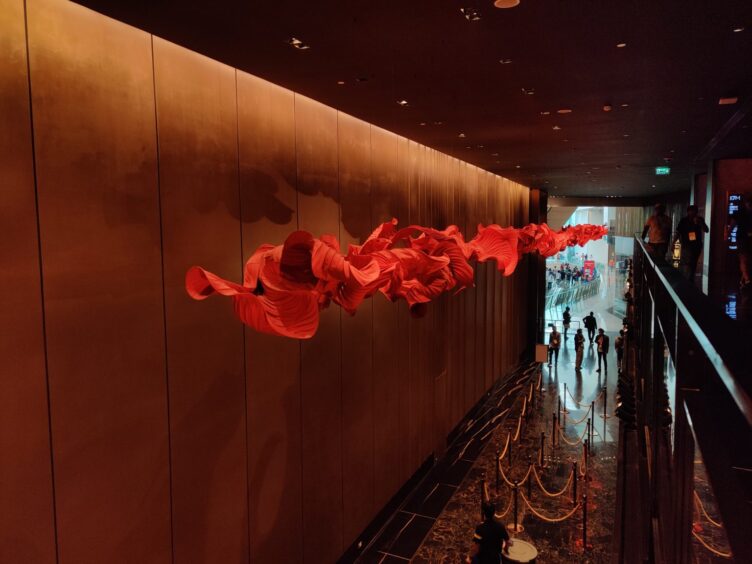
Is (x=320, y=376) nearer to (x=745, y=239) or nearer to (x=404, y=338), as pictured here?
(x=404, y=338)

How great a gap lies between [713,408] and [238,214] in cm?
432

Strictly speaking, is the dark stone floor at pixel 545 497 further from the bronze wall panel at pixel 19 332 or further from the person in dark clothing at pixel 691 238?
the bronze wall panel at pixel 19 332

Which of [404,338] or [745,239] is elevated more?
[745,239]

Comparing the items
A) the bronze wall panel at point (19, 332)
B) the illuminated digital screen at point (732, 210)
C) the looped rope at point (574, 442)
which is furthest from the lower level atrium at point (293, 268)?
the looped rope at point (574, 442)

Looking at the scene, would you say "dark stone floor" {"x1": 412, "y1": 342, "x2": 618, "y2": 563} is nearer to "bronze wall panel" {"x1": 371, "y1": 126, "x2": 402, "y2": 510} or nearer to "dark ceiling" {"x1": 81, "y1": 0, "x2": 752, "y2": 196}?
"bronze wall panel" {"x1": 371, "y1": 126, "x2": 402, "y2": 510}

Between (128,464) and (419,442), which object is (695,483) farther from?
(419,442)

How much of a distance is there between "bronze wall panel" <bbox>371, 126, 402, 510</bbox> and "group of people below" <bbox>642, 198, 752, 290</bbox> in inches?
137

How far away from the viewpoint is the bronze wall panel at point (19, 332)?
292cm

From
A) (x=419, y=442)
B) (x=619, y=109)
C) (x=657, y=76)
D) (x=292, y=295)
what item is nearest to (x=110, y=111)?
(x=292, y=295)

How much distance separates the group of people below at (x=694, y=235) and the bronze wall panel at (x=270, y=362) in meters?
3.61

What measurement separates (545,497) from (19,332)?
7989 millimetres

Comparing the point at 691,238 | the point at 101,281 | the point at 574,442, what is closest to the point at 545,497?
the point at 574,442

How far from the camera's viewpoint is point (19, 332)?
300 cm

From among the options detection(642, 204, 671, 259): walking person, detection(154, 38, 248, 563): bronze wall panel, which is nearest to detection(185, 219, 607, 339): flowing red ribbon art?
detection(154, 38, 248, 563): bronze wall panel
